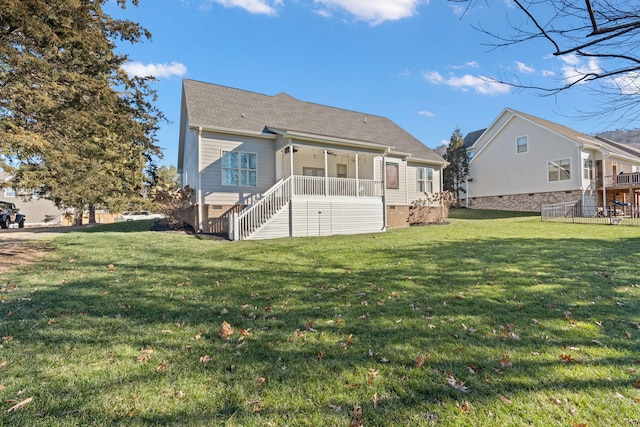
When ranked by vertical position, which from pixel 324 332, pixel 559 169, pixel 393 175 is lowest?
pixel 324 332

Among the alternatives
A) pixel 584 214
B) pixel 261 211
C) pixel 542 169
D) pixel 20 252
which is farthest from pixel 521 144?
pixel 20 252

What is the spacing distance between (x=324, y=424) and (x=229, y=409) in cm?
67

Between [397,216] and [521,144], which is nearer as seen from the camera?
[397,216]

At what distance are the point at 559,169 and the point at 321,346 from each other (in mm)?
27660

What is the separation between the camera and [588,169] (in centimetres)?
2338

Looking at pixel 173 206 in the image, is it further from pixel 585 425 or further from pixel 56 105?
pixel 585 425

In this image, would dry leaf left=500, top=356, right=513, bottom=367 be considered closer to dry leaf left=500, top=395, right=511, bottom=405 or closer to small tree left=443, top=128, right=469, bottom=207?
dry leaf left=500, top=395, right=511, bottom=405

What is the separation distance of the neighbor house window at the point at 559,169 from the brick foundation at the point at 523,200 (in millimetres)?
1127

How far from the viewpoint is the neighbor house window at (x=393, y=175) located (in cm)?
1747

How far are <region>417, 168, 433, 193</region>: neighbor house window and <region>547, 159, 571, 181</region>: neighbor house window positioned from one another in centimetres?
1162

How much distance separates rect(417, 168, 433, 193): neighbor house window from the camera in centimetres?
1911

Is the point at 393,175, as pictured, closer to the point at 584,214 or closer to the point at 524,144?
the point at 584,214

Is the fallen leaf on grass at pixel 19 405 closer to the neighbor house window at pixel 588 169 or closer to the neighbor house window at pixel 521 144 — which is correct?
the neighbor house window at pixel 588 169

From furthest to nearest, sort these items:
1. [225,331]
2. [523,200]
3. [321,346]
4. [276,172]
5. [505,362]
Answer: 1. [523,200]
2. [276,172]
3. [225,331]
4. [321,346]
5. [505,362]
